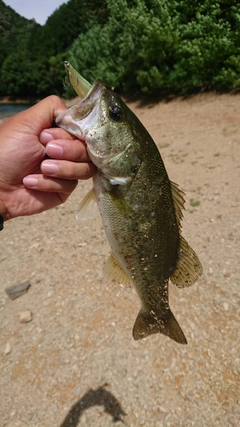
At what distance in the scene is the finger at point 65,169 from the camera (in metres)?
2.30

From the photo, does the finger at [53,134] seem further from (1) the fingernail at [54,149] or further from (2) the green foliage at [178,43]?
(2) the green foliage at [178,43]

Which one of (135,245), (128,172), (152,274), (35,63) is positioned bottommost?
(152,274)

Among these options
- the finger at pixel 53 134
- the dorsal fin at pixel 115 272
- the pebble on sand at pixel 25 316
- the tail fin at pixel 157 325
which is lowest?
the pebble on sand at pixel 25 316

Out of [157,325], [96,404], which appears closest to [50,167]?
[157,325]

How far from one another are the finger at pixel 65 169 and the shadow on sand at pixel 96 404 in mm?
2948

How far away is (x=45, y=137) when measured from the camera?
2.31 meters

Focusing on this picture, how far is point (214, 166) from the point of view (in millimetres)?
8883

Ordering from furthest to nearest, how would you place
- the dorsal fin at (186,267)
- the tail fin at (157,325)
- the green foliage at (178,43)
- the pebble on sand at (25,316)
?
the green foliage at (178,43) < the pebble on sand at (25,316) < the tail fin at (157,325) < the dorsal fin at (186,267)

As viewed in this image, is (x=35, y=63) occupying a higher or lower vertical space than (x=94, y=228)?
higher

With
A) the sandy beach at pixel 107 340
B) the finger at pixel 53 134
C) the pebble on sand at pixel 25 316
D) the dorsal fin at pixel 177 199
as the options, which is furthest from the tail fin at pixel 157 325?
the pebble on sand at pixel 25 316

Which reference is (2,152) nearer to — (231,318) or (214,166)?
(231,318)

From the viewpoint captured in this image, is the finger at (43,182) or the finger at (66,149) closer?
the finger at (66,149)

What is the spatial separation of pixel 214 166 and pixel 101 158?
731 centimetres

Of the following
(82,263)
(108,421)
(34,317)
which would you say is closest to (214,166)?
(82,263)
